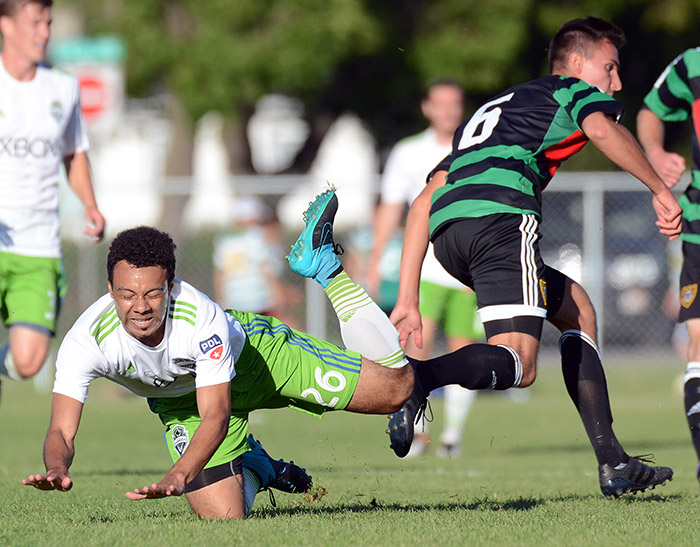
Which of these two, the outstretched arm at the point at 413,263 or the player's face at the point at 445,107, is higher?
the player's face at the point at 445,107

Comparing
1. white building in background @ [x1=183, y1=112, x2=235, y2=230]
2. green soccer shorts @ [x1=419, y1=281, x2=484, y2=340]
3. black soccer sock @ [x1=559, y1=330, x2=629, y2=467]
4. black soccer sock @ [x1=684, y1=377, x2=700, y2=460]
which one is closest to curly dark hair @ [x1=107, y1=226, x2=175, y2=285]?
black soccer sock @ [x1=559, y1=330, x2=629, y2=467]

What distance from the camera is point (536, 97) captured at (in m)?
5.96

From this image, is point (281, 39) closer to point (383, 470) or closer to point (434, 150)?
point (434, 150)

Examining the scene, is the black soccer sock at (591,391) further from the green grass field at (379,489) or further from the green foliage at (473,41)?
the green foliage at (473,41)

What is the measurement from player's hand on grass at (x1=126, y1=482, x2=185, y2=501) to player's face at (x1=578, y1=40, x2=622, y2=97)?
303cm

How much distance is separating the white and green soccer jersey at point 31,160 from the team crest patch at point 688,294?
3676 millimetres

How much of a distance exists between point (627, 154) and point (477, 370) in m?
1.22

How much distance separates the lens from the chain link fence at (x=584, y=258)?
16922mm

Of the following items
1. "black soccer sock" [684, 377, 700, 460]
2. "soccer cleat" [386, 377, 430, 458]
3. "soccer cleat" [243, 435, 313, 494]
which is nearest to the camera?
"soccer cleat" [386, 377, 430, 458]

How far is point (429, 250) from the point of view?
9.77m

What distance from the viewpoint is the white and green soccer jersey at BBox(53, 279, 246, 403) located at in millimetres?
5082

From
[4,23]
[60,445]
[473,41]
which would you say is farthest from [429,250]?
[473,41]

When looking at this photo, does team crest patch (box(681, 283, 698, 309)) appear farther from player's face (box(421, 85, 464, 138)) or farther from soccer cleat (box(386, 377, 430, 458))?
player's face (box(421, 85, 464, 138))

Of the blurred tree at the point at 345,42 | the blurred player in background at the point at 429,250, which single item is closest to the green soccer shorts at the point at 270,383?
the blurred player in background at the point at 429,250
